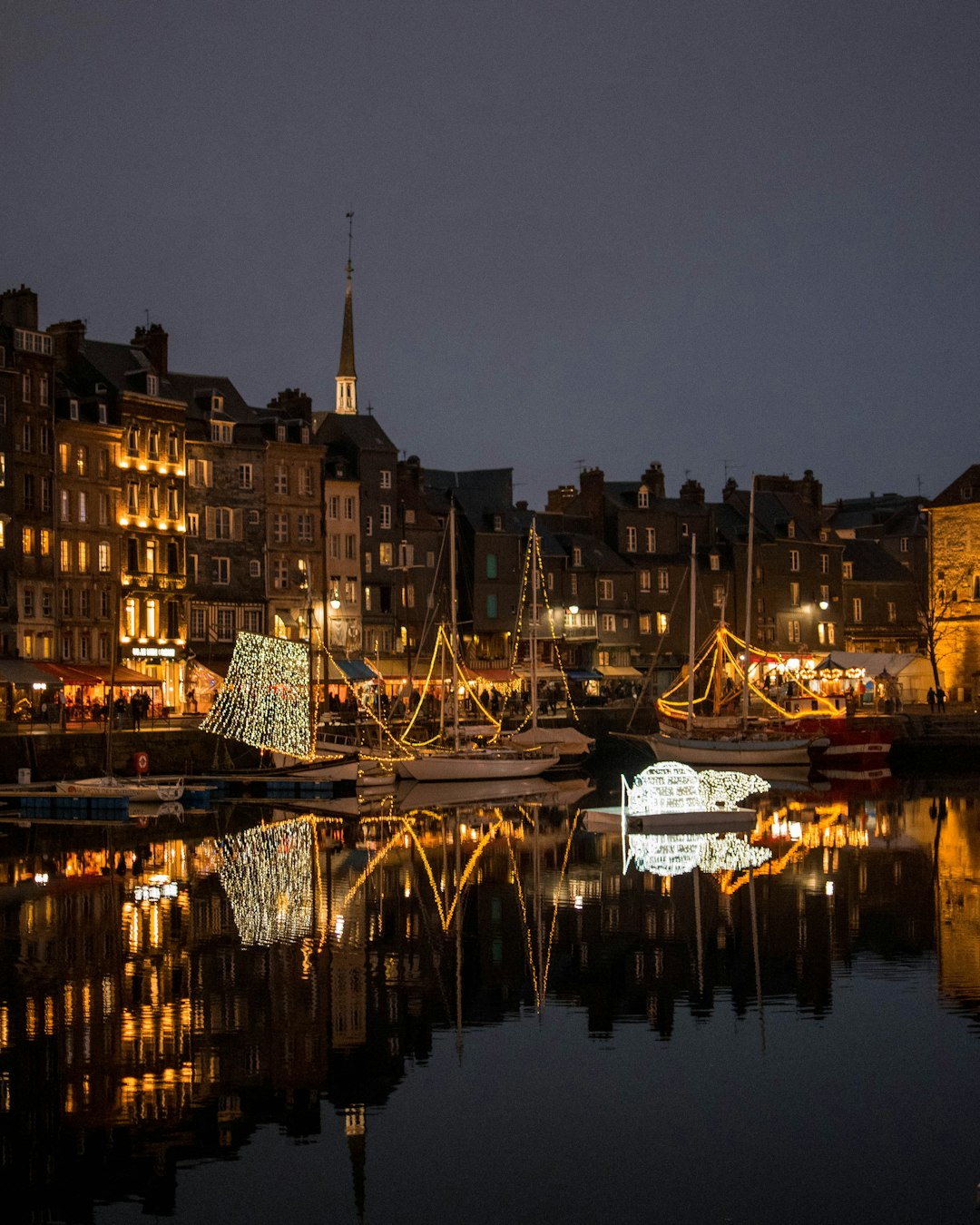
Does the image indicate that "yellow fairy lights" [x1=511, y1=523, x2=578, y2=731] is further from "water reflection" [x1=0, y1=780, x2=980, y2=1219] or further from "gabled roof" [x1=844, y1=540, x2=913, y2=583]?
"water reflection" [x1=0, y1=780, x2=980, y2=1219]

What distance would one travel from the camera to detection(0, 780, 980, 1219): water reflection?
1792 centimetres

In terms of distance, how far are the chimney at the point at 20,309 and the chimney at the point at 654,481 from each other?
3926 centimetres

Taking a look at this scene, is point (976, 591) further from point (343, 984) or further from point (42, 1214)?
point (42, 1214)

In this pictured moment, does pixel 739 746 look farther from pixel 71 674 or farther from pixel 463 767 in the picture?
pixel 71 674

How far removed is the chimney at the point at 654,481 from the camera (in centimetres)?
9475

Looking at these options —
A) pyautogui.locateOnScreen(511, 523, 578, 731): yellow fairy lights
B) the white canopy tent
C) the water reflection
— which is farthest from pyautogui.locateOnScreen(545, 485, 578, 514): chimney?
the water reflection

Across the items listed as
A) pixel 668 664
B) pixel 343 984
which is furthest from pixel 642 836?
pixel 668 664

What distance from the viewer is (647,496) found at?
308 feet

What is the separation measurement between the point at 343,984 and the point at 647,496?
72.1 metres

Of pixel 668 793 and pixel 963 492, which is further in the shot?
pixel 963 492

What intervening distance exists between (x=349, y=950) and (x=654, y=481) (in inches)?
2815

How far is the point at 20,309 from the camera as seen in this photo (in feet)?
216

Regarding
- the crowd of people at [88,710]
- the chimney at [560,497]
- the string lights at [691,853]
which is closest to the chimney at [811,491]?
the chimney at [560,497]

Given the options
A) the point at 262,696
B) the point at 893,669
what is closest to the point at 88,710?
the point at 262,696
